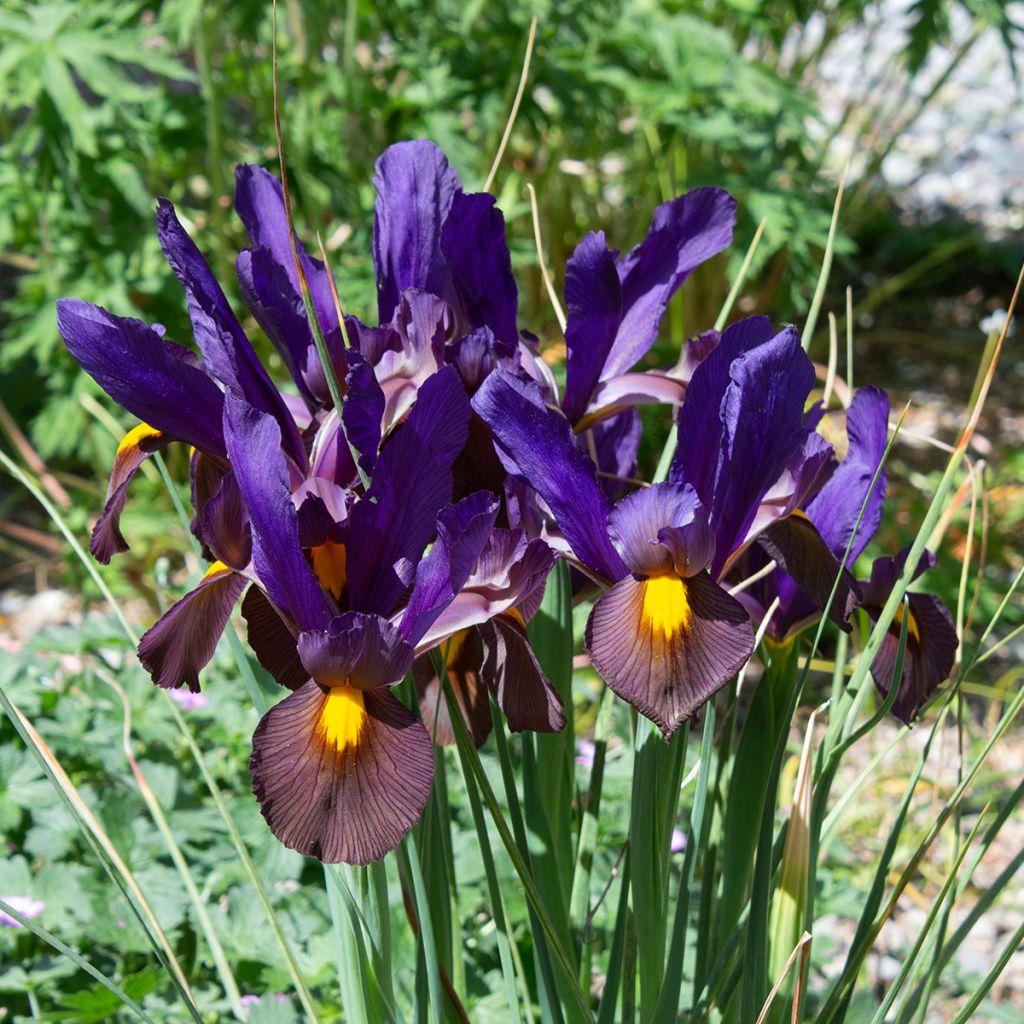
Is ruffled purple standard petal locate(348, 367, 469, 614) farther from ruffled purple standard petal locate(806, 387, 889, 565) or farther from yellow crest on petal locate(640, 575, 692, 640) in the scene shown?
ruffled purple standard petal locate(806, 387, 889, 565)

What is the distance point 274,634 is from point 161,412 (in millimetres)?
153

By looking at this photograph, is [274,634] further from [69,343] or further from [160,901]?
[160,901]

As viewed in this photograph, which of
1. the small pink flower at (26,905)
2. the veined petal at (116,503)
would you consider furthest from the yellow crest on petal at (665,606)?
the small pink flower at (26,905)

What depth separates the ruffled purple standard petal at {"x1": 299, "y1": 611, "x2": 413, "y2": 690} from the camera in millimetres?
652

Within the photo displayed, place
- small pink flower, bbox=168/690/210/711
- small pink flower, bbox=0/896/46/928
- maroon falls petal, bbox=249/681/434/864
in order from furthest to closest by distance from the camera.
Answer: small pink flower, bbox=168/690/210/711, small pink flower, bbox=0/896/46/928, maroon falls petal, bbox=249/681/434/864

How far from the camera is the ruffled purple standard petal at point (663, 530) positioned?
27.2 inches

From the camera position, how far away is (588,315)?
0.84 metres

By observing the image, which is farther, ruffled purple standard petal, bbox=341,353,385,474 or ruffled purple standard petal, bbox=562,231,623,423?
ruffled purple standard petal, bbox=562,231,623,423

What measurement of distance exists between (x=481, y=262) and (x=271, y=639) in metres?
0.28

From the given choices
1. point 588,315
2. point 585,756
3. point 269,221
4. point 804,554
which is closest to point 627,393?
point 588,315

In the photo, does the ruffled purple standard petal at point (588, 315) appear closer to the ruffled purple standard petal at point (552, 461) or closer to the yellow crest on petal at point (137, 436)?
the ruffled purple standard petal at point (552, 461)

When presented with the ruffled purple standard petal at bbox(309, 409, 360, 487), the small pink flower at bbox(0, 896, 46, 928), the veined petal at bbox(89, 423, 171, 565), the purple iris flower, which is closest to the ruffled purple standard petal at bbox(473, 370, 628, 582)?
the purple iris flower

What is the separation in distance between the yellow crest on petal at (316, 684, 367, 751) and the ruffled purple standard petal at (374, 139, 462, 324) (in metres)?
0.30

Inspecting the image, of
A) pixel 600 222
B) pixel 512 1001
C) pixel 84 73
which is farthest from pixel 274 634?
pixel 600 222
